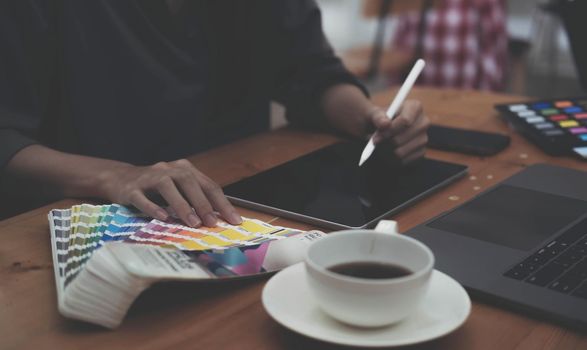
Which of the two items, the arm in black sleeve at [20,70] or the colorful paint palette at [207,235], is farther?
the arm in black sleeve at [20,70]

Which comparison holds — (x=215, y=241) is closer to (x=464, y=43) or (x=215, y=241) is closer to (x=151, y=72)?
(x=151, y=72)

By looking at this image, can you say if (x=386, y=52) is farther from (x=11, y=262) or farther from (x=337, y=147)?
(x=11, y=262)

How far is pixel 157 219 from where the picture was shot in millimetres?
686

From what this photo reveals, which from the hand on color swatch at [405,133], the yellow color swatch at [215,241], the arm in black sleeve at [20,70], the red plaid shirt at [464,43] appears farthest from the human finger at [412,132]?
the red plaid shirt at [464,43]

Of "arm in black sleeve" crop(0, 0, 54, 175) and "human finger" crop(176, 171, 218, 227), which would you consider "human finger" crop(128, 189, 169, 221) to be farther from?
"arm in black sleeve" crop(0, 0, 54, 175)

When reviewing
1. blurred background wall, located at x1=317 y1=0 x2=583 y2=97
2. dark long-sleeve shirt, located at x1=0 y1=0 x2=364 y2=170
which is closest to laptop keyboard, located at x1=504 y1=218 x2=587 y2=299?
dark long-sleeve shirt, located at x1=0 y1=0 x2=364 y2=170

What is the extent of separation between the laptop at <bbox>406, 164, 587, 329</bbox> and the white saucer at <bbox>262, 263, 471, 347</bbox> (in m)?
0.06

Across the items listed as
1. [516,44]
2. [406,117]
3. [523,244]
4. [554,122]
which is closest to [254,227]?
[523,244]

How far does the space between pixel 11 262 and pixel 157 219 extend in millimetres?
144

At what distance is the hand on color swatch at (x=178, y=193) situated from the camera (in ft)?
2.27

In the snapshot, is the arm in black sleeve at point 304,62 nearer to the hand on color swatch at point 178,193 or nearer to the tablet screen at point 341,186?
the tablet screen at point 341,186

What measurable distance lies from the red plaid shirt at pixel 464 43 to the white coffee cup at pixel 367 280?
2.62 m

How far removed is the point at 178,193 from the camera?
0.71m

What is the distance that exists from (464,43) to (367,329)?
9.33ft
